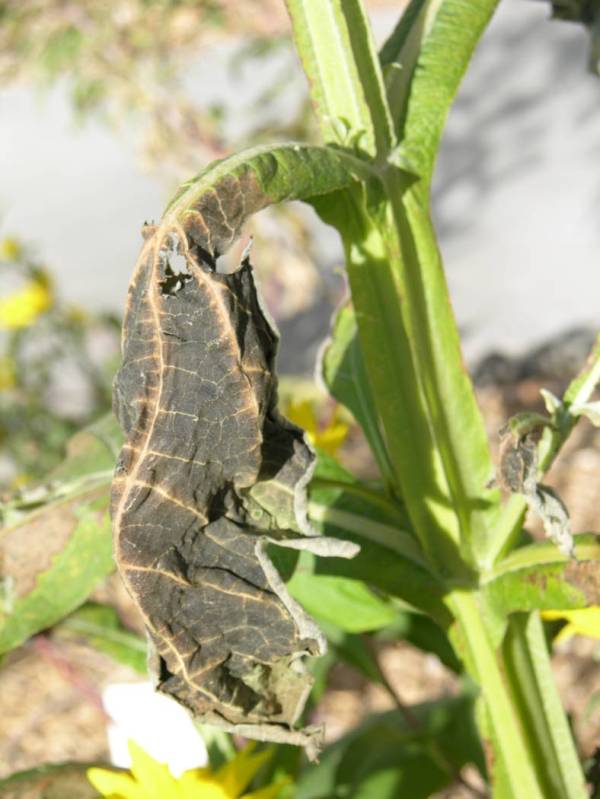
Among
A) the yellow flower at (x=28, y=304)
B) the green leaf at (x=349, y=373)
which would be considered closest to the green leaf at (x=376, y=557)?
the green leaf at (x=349, y=373)

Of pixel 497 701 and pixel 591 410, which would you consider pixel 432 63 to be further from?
pixel 497 701

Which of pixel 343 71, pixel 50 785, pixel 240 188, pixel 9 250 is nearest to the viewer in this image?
pixel 240 188

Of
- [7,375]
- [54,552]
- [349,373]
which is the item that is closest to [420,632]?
[349,373]

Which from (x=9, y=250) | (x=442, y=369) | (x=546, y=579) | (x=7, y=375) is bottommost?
(x=7, y=375)

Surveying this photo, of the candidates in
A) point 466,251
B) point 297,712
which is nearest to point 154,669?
point 297,712

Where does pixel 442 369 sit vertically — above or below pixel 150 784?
above

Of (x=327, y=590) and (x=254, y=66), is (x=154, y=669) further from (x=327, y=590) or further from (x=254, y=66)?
(x=254, y=66)

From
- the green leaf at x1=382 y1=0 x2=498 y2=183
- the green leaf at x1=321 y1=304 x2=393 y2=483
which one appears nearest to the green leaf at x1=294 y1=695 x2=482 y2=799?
the green leaf at x1=321 y1=304 x2=393 y2=483

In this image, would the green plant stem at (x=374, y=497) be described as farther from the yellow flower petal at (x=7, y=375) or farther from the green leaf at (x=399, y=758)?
the yellow flower petal at (x=7, y=375)
